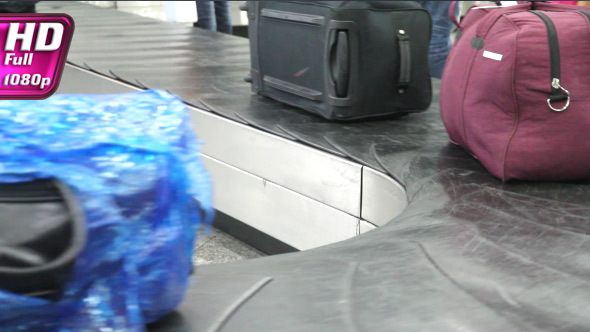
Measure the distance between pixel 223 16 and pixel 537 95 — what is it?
11.4ft

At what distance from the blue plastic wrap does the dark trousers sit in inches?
150

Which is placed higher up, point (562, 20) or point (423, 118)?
point (562, 20)

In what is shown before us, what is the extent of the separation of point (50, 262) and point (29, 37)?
1.20ft

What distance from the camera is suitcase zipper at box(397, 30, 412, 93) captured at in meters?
1.98

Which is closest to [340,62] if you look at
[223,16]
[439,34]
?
[439,34]

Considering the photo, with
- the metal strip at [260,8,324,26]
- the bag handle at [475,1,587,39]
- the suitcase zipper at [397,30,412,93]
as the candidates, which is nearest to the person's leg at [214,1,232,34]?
the metal strip at [260,8,324,26]

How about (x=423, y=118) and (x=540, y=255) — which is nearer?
(x=540, y=255)

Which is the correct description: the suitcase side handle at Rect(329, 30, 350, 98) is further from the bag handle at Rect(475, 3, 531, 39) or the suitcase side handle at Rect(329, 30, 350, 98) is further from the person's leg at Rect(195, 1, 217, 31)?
the person's leg at Rect(195, 1, 217, 31)

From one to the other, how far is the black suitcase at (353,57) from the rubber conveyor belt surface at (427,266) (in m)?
A: 0.10

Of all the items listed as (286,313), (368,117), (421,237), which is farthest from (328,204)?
(286,313)

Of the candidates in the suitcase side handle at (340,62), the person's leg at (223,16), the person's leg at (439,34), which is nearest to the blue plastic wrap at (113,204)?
the suitcase side handle at (340,62)

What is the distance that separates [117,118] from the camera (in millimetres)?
813

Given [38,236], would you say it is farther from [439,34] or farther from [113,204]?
[439,34]

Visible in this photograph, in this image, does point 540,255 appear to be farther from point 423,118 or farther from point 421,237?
point 423,118
